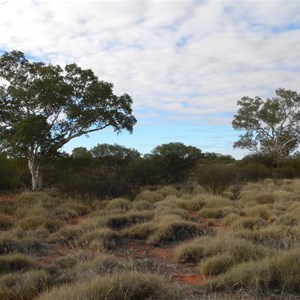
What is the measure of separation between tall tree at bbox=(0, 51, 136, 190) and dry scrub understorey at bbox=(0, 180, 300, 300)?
7178 mm

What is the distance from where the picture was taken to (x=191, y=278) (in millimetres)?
7137

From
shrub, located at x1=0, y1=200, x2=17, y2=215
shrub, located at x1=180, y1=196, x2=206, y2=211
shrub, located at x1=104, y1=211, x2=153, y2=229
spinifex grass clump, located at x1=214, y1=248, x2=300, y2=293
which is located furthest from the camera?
shrub, located at x1=180, y1=196, x2=206, y2=211

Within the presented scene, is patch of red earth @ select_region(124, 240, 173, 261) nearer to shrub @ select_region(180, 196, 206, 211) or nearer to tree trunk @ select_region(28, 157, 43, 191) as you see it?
shrub @ select_region(180, 196, 206, 211)

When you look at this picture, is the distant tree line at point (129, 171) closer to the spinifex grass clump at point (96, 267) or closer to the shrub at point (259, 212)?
the shrub at point (259, 212)

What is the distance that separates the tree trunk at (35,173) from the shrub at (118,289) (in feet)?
61.0

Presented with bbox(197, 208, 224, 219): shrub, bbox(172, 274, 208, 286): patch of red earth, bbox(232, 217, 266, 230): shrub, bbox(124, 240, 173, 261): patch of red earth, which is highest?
bbox(197, 208, 224, 219): shrub

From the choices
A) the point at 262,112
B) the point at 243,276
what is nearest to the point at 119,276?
the point at 243,276

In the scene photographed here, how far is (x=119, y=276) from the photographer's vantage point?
5.64 metres

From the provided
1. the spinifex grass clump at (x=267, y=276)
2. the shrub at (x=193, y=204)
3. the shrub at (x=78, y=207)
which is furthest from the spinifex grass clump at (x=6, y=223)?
the spinifex grass clump at (x=267, y=276)

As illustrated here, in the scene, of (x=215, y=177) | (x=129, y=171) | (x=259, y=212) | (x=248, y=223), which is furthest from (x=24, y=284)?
(x=129, y=171)

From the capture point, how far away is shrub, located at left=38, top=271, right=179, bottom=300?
5.04 m

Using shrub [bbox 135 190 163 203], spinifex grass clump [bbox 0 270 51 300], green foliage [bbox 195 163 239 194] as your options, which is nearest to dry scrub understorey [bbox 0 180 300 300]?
spinifex grass clump [bbox 0 270 51 300]

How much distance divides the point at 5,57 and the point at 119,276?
19.8m

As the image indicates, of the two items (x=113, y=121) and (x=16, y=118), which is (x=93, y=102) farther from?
(x=16, y=118)
